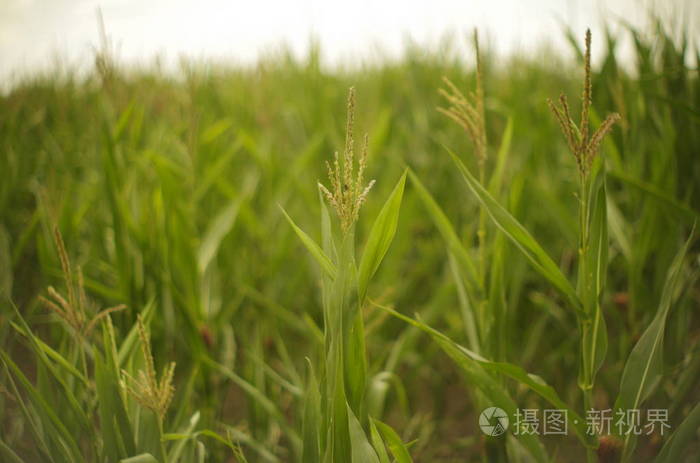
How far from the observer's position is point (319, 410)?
702 millimetres

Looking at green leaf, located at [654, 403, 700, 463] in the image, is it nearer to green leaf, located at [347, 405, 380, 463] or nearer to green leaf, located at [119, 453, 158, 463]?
green leaf, located at [347, 405, 380, 463]

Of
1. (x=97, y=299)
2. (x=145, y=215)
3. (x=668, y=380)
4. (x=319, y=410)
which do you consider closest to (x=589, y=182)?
(x=319, y=410)

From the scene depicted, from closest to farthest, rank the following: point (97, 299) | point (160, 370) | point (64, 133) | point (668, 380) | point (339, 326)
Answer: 1. point (339, 326)
2. point (668, 380)
3. point (160, 370)
4. point (97, 299)
5. point (64, 133)

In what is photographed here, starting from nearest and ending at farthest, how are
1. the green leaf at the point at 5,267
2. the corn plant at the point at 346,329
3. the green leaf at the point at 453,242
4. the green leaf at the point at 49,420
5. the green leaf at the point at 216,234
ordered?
the corn plant at the point at 346,329, the green leaf at the point at 49,420, the green leaf at the point at 453,242, the green leaf at the point at 5,267, the green leaf at the point at 216,234

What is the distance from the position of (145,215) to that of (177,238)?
0.15m

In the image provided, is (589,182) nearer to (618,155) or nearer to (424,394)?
(618,155)

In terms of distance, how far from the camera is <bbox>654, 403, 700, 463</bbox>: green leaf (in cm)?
63

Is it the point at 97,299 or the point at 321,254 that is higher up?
the point at 321,254

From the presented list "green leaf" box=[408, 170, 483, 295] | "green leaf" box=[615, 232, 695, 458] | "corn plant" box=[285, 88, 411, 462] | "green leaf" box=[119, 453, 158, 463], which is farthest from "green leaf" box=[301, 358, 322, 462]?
"green leaf" box=[615, 232, 695, 458]

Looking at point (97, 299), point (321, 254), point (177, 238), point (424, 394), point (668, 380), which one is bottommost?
point (424, 394)

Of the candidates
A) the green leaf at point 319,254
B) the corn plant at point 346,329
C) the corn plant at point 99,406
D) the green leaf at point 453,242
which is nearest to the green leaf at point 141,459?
the corn plant at point 99,406

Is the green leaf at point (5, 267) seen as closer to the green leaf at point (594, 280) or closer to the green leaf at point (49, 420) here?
the green leaf at point (49, 420)

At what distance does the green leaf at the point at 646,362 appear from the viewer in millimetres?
681

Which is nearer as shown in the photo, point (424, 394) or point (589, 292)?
point (589, 292)
